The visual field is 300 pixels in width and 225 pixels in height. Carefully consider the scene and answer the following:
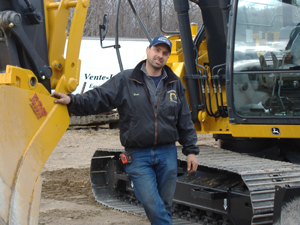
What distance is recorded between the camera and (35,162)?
2.94m

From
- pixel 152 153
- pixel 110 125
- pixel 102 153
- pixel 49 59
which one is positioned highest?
pixel 49 59

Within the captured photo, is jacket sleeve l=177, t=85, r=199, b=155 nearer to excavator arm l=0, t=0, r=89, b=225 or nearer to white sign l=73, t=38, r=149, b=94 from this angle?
excavator arm l=0, t=0, r=89, b=225

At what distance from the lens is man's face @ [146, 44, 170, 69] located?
3.29 metres

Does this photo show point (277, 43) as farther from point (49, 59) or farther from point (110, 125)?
point (110, 125)

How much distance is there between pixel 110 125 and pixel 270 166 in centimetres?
1005

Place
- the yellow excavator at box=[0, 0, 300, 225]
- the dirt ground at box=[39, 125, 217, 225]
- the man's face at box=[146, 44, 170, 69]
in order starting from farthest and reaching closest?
1. the dirt ground at box=[39, 125, 217, 225]
2. the man's face at box=[146, 44, 170, 69]
3. the yellow excavator at box=[0, 0, 300, 225]

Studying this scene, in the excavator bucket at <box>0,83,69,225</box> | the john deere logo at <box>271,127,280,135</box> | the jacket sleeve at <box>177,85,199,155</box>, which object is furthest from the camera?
the john deere logo at <box>271,127,280,135</box>

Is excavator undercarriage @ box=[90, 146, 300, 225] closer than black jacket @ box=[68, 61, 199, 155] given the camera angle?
No

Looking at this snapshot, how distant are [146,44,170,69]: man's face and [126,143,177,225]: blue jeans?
24.6 inches

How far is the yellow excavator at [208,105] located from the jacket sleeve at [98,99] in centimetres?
10

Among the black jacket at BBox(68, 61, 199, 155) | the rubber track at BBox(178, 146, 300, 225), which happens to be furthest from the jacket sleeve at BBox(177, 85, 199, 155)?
the rubber track at BBox(178, 146, 300, 225)

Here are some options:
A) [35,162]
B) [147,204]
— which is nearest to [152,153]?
[147,204]

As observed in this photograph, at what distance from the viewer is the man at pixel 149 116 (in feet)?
10.5

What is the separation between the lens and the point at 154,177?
3299 mm
